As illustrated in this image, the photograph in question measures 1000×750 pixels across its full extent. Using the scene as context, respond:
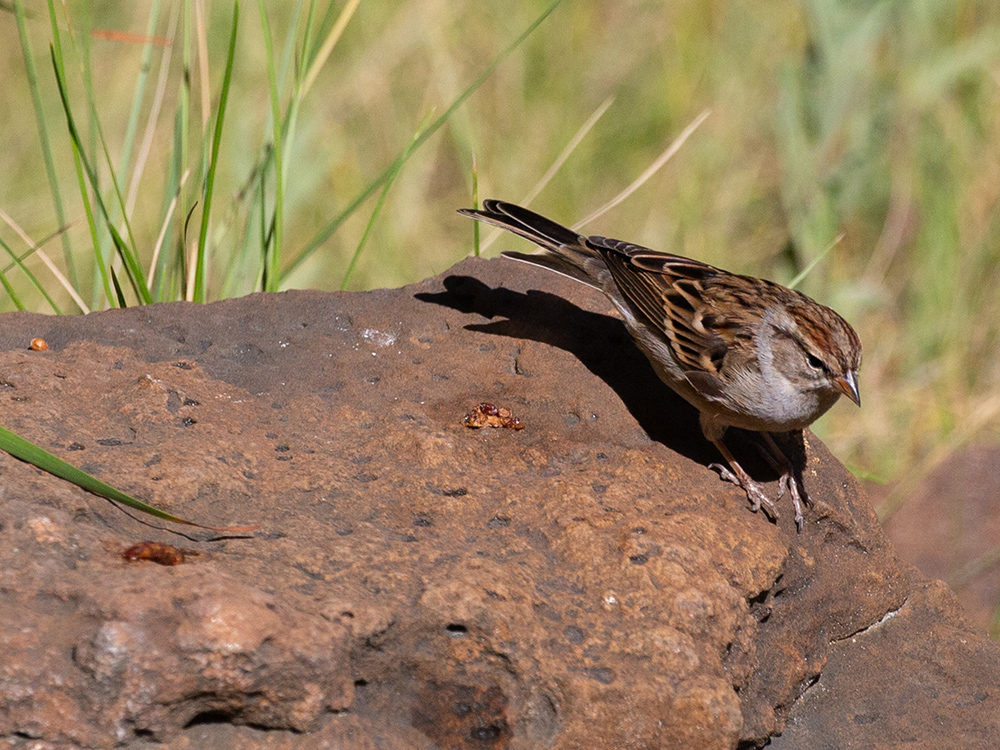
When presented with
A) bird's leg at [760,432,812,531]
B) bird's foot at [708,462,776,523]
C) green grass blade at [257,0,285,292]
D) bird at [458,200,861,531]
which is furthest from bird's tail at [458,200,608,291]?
bird's foot at [708,462,776,523]

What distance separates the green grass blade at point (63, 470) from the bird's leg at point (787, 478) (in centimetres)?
206

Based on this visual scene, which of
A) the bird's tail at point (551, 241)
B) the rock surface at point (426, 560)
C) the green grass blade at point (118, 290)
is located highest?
the green grass blade at point (118, 290)

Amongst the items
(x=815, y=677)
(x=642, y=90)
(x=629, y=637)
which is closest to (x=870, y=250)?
(x=642, y=90)

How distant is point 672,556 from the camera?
10.2ft

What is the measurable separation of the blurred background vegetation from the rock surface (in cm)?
284

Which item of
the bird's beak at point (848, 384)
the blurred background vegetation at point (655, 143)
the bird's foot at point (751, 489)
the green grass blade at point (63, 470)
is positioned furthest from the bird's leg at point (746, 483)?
the blurred background vegetation at point (655, 143)

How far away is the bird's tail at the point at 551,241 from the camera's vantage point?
4664 mm

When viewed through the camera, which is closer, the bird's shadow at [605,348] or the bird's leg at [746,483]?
the bird's leg at [746,483]

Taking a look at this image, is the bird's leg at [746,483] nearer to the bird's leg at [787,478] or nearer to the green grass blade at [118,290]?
the bird's leg at [787,478]

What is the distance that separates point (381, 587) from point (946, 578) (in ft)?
11.8

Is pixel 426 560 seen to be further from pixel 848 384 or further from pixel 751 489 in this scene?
pixel 848 384

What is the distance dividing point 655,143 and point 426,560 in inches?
232

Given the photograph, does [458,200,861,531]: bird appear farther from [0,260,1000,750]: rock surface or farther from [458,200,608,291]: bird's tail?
[0,260,1000,750]: rock surface

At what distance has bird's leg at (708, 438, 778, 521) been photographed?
3629 mm
